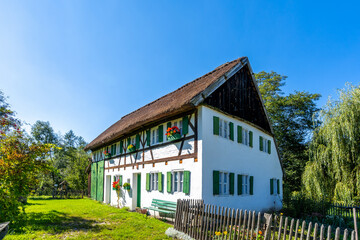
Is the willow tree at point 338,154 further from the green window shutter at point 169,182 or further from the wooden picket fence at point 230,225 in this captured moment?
the green window shutter at point 169,182

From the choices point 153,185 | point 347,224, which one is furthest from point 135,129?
point 347,224

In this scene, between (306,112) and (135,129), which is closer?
(135,129)

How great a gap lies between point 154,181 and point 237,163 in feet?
13.4

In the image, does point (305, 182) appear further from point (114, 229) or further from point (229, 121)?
point (114, 229)

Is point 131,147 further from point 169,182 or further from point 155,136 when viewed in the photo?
point 169,182

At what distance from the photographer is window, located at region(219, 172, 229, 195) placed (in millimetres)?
10617

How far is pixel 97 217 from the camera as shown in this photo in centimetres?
1153

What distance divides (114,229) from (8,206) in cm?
363

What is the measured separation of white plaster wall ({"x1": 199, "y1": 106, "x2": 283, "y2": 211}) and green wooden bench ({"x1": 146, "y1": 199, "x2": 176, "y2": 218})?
1.58m

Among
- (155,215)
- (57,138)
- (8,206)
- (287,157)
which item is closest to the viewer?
(8,206)

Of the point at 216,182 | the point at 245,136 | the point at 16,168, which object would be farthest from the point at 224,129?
the point at 16,168

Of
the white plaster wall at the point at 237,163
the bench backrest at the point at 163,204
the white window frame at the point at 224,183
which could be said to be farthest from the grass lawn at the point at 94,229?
the white window frame at the point at 224,183

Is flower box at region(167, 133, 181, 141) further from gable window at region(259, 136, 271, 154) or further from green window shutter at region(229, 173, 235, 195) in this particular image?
gable window at region(259, 136, 271, 154)

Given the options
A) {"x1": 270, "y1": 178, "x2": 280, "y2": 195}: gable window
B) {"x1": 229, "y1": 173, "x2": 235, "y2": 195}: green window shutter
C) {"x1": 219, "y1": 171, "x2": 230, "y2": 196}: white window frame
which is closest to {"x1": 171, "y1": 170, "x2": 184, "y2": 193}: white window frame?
{"x1": 219, "y1": 171, "x2": 230, "y2": 196}: white window frame
